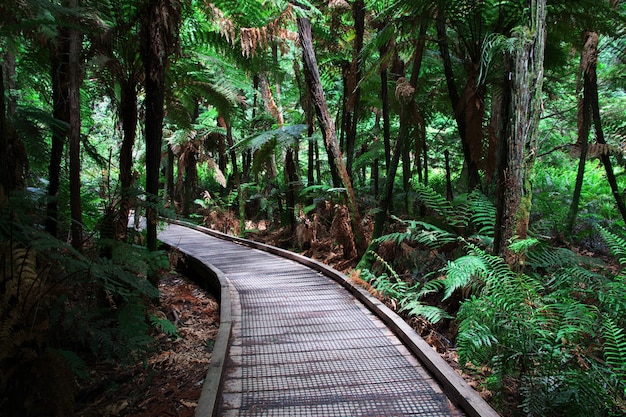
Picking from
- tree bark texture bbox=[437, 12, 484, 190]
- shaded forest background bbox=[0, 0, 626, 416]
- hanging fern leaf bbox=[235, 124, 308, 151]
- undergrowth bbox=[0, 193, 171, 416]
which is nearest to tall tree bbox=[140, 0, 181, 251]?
shaded forest background bbox=[0, 0, 626, 416]

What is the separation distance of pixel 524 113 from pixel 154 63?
345 centimetres

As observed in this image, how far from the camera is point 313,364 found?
323 cm

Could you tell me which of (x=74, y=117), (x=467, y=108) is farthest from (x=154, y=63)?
(x=467, y=108)

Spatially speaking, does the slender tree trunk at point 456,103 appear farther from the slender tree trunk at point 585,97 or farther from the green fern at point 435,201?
the slender tree trunk at point 585,97

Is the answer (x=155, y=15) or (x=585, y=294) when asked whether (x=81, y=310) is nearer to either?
(x=155, y=15)

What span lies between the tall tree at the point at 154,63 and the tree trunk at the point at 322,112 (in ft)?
8.49

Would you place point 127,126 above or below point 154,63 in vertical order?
below

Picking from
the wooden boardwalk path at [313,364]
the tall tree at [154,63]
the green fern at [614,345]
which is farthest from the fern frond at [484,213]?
the tall tree at [154,63]

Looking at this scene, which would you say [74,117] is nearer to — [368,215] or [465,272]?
[465,272]

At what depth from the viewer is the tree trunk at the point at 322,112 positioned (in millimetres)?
6461

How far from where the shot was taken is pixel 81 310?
297cm

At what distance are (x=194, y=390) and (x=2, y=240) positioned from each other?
66.5 inches

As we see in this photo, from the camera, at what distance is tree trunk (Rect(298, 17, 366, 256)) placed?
21.2 feet

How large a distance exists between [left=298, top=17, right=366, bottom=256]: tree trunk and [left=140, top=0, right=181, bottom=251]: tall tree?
2587mm
